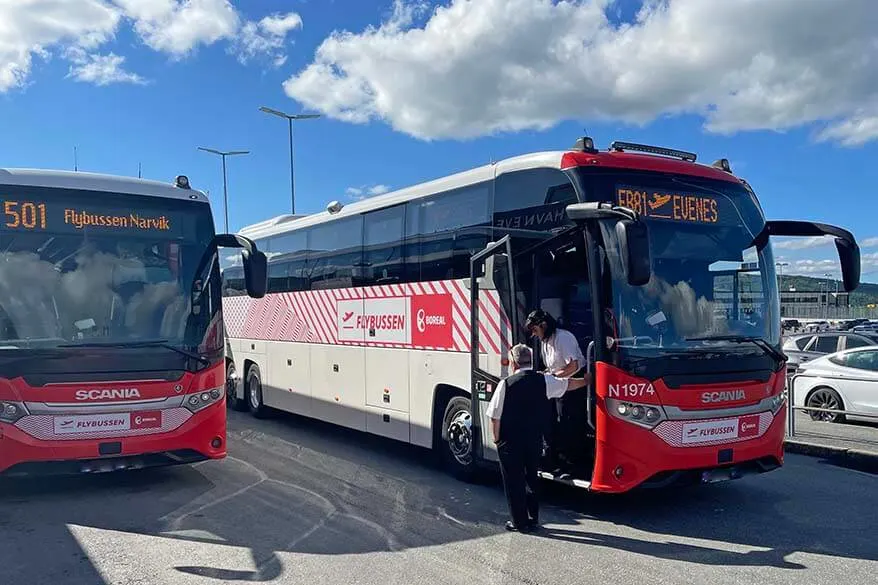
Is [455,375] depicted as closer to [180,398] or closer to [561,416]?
[561,416]

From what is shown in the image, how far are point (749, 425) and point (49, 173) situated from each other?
7900mm

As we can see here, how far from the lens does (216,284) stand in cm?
910

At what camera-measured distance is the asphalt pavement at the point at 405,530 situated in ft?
19.1

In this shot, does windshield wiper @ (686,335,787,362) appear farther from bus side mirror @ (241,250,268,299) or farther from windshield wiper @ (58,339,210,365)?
windshield wiper @ (58,339,210,365)

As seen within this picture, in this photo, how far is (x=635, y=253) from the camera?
6.32 m

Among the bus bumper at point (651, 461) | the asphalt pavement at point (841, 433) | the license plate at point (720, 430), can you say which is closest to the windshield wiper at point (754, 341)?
the license plate at point (720, 430)

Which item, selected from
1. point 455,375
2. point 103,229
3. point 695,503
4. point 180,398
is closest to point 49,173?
point 103,229

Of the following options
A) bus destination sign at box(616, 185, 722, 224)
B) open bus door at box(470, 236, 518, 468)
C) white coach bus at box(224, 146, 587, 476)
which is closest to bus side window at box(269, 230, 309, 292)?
white coach bus at box(224, 146, 587, 476)

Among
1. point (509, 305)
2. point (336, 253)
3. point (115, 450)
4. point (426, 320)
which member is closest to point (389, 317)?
point (426, 320)

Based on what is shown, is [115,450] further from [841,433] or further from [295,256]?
[841,433]

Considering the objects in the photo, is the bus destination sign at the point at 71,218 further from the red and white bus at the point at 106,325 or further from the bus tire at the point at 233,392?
the bus tire at the point at 233,392

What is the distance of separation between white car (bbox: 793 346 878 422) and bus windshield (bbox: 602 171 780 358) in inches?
238

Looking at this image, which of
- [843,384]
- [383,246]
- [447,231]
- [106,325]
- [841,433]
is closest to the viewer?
[106,325]

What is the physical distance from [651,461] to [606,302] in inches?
59.3
